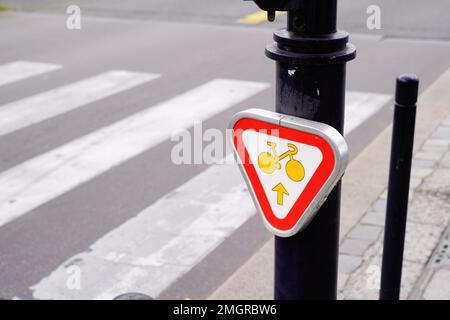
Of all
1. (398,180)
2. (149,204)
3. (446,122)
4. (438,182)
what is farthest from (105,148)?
(398,180)

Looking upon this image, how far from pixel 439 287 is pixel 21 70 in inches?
276

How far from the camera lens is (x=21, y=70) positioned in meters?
9.33

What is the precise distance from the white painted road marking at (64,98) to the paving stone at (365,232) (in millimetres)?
3921

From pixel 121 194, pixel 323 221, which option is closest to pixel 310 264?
pixel 323 221

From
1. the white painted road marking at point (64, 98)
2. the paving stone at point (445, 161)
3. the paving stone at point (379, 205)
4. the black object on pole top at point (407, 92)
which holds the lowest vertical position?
the paving stone at point (379, 205)

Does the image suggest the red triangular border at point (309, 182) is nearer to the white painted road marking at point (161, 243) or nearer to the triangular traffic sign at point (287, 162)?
the triangular traffic sign at point (287, 162)

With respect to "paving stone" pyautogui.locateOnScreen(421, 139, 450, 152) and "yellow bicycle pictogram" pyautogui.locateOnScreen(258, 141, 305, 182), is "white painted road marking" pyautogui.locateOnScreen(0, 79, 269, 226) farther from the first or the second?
"yellow bicycle pictogram" pyautogui.locateOnScreen(258, 141, 305, 182)

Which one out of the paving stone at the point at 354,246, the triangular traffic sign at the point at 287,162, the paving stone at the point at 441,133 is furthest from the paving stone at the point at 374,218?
the triangular traffic sign at the point at 287,162

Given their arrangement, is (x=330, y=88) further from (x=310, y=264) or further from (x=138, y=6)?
(x=138, y=6)

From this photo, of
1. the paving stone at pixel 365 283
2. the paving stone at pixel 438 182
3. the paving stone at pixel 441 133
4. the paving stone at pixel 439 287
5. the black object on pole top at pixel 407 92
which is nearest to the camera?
the black object on pole top at pixel 407 92

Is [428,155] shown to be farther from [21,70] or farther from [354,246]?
[21,70]

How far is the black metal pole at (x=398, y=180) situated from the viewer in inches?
106
